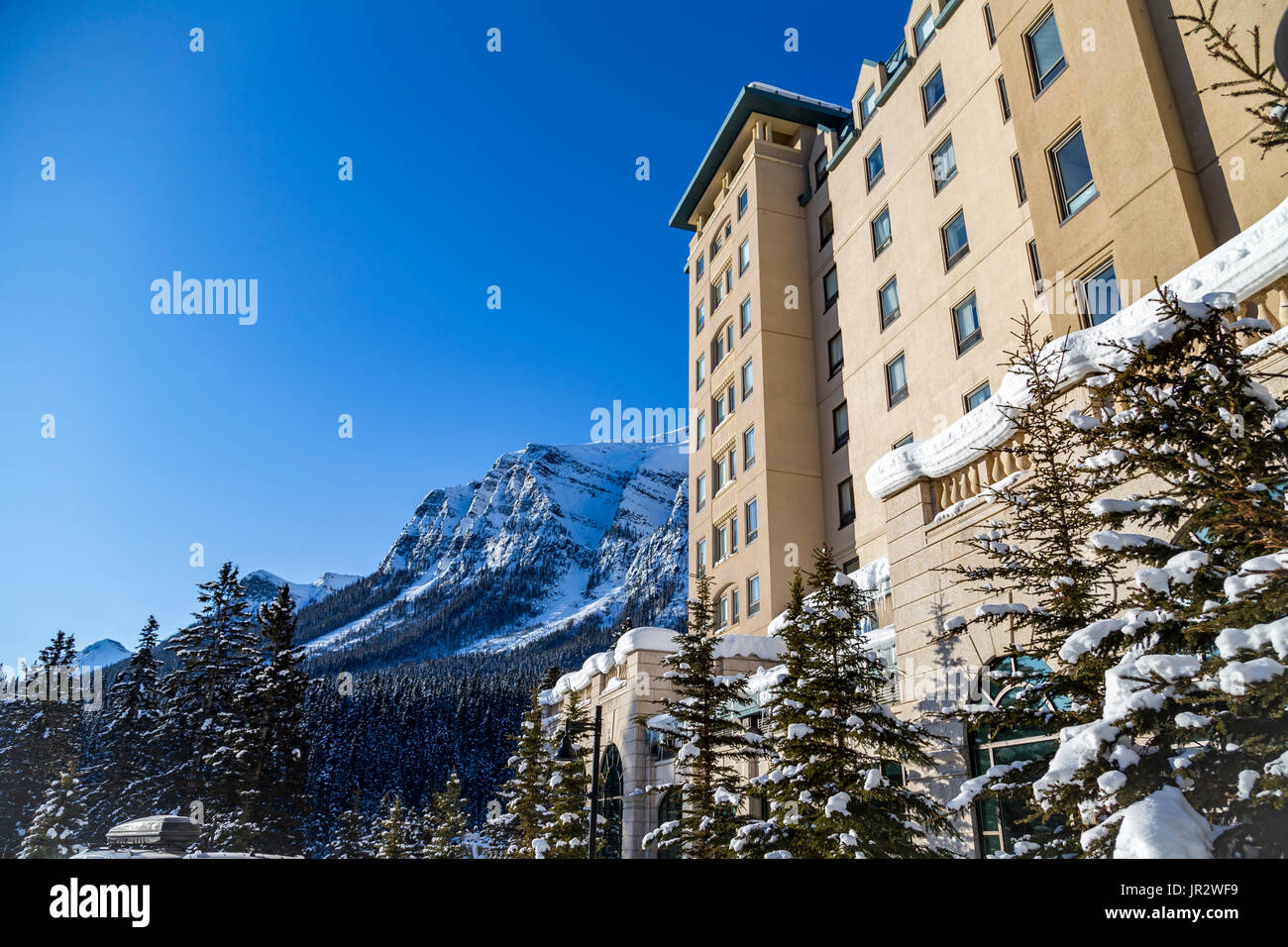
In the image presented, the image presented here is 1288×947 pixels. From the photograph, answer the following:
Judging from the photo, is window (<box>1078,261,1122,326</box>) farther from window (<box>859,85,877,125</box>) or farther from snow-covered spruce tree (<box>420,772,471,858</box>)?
snow-covered spruce tree (<box>420,772,471,858</box>)

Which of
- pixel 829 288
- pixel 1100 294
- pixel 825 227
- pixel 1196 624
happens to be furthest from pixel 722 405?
pixel 1196 624

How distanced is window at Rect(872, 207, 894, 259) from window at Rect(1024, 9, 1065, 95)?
9.17 m

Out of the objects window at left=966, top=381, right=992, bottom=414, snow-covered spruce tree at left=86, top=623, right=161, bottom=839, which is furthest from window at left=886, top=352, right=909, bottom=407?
snow-covered spruce tree at left=86, top=623, right=161, bottom=839

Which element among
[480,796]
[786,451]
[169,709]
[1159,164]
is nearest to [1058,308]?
[1159,164]

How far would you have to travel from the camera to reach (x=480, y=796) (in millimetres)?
102562

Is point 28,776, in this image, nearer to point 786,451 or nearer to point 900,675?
point 786,451

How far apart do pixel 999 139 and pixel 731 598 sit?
63.2 ft

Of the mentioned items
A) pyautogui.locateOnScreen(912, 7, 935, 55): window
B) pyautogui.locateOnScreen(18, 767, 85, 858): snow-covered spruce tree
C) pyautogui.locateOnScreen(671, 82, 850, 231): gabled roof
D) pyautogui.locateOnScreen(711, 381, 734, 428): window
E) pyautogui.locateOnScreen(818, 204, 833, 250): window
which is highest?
pyautogui.locateOnScreen(671, 82, 850, 231): gabled roof

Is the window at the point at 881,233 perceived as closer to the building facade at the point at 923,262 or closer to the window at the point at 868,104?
the building facade at the point at 923,262

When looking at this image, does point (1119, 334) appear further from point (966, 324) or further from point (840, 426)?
point (840, 426)

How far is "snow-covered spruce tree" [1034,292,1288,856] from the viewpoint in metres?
5.02

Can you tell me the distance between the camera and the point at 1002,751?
10859mm

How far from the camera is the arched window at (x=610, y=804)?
2553 centimetres

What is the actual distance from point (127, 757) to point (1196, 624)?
5460cm
